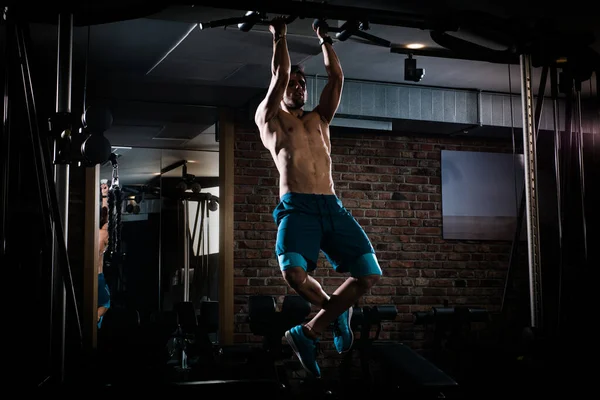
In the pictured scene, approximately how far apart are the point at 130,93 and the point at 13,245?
2838 millimetres

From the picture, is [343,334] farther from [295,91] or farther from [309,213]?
[295,91]

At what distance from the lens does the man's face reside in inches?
156

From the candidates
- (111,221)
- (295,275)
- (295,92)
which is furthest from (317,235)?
(111,221)

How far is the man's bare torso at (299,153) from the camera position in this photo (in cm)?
382

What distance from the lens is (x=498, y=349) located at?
5.88 metres

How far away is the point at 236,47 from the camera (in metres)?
5.31

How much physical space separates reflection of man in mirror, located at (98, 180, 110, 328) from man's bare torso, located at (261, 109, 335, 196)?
3589mm

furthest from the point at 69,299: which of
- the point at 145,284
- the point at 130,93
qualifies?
the point at 145,284

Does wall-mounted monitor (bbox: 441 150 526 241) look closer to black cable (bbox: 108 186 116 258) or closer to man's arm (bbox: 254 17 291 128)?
black cable (bbox: 108 186 116 258)

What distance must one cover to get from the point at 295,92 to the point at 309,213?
2.43ft

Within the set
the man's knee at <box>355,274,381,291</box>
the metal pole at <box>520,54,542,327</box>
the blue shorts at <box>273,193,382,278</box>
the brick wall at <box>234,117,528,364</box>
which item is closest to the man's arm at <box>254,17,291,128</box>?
the blue shorts at <box>273,193,382,278</box>

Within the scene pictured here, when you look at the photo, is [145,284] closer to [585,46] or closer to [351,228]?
[351,228]

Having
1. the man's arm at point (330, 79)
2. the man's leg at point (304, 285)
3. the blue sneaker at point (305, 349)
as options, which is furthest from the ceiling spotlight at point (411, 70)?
the blue sneaker at point (305, 349)

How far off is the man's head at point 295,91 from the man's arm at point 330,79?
125 millimetres
